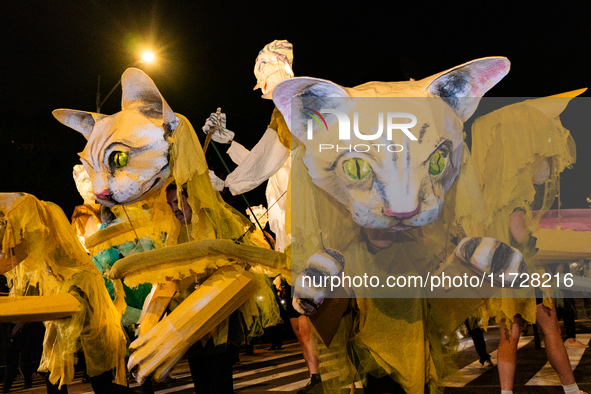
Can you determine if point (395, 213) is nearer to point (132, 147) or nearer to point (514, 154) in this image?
point (514, 154)

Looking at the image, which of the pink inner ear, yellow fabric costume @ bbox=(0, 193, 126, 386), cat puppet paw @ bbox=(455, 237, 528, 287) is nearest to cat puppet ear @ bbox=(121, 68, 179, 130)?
yellow fabric costume @ bbox=(0, 193, 126, 386)

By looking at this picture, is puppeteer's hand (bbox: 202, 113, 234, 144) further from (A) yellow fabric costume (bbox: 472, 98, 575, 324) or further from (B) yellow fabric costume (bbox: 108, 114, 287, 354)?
(A) yellow fabric costume (bbox: 472, 98, 575, 324)

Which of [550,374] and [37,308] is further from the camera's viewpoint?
[550,374]

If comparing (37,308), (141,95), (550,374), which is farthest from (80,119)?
(550,374)

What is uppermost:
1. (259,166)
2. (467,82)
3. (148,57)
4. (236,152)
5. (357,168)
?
(148,57)

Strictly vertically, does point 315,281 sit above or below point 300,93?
below

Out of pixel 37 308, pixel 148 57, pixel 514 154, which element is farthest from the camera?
pixel 148 57

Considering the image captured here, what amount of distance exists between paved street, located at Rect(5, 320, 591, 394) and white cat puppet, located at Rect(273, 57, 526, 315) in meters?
1.85

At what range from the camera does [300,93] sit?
170cm

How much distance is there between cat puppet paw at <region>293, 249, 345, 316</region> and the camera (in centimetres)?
154

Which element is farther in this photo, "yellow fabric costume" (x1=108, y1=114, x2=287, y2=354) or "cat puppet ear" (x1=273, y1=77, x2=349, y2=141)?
"yellow fabric costume" (x1=108, y1=114, x2=287, y2=354)

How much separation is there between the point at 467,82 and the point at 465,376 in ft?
13.2

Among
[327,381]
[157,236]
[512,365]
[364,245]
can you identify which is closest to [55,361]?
[157,236]

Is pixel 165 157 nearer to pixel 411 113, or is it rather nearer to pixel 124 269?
pixel 124 269
